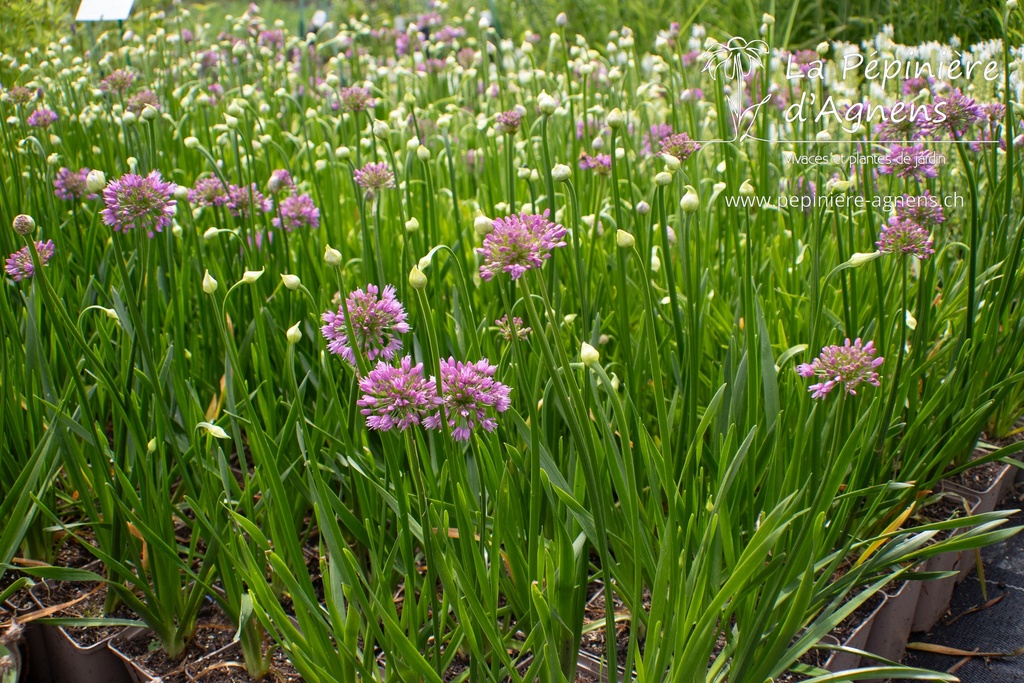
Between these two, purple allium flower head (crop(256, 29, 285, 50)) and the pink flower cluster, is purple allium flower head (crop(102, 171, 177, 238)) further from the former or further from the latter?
purple allium flower head (crop(256, 29, 285, 50))

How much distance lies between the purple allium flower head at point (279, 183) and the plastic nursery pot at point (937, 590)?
173cm

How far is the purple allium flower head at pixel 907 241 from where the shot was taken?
1239 millimetres

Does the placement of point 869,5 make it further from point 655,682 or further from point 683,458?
point 655,682

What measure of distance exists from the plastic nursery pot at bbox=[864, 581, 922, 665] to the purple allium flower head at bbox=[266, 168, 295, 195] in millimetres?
1623

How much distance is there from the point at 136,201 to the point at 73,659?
0.94 meters

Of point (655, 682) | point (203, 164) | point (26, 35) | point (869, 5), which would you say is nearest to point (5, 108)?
point (26, 35)

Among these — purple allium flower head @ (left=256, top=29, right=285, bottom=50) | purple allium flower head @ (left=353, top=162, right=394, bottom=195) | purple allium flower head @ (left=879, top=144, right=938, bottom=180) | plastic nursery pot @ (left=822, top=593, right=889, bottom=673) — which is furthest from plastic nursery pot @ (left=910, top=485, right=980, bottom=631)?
purple allium flower head @ (left=256, top=29, right=285, bottom=50)

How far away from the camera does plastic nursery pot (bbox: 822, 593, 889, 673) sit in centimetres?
144

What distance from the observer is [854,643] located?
59.0 inches

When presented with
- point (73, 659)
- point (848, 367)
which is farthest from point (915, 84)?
point (73, 659)

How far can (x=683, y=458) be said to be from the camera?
158 centimetres

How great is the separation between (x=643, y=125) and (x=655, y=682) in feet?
8.29

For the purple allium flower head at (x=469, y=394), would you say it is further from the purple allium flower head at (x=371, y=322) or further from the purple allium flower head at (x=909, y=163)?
the purple allium flower head at (x=909, y=163)

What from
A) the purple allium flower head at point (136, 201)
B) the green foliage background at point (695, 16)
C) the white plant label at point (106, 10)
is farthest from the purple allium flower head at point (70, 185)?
the purple allium flower head at point (136, 201)
